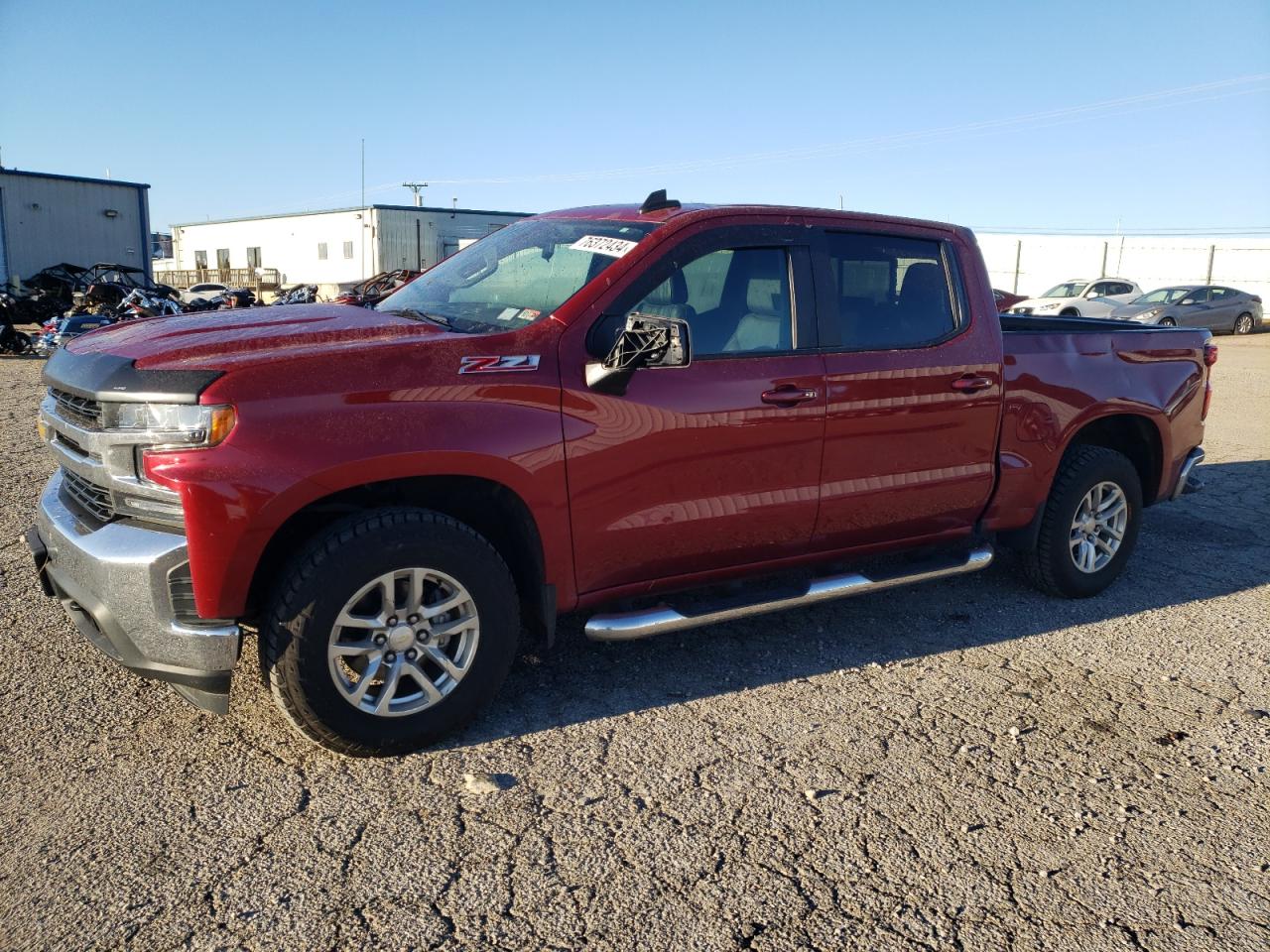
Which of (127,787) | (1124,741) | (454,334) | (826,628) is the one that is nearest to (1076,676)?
(1124,741)

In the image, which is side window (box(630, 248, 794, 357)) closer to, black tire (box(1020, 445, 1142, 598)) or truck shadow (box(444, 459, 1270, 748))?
truck shadow (box(444, 459, 1270, 748))

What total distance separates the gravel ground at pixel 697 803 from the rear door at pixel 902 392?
67cm

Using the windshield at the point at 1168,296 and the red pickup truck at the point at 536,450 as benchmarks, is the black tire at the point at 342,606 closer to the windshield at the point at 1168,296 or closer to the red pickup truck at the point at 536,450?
the red pickup truck at the point at 536,450

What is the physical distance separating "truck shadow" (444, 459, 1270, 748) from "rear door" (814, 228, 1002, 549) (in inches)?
19.7

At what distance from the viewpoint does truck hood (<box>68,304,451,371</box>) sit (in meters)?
3.14

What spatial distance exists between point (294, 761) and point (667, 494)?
63.9 inches

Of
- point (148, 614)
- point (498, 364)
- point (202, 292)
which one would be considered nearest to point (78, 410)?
point (148, 614)

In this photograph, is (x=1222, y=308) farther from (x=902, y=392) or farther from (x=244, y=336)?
(x=244, y=336)

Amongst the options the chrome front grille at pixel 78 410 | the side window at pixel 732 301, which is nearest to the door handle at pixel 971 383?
the side window at pixel 732 301

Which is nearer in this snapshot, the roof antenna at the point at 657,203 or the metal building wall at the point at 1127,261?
the roof antenna at the point at 657,203

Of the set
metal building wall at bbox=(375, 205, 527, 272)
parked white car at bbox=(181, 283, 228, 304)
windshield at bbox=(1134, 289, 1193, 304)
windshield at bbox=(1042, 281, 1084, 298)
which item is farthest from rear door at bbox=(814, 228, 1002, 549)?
metal building wall at bbox=(375, 205, 527, 272)

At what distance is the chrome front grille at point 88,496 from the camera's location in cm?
326

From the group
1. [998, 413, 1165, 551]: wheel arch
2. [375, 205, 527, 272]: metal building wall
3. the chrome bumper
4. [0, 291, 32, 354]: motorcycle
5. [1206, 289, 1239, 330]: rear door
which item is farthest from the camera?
[375, 205, 527, 272]: metal building wall

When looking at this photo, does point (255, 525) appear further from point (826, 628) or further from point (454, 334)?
point (826, 628)
